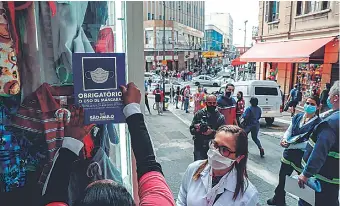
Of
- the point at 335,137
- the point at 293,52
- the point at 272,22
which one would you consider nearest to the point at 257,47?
the point at 272,22

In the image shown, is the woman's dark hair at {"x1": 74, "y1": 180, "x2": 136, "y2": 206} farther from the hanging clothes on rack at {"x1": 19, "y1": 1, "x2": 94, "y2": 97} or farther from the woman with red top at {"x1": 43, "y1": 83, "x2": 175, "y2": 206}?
the hanging clothes on rack at {"x1": 19, "y1": 1, "x2": 94, "y2": 97}

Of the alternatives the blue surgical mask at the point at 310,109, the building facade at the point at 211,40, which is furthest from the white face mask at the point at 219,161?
the building facade at the point at 211,40

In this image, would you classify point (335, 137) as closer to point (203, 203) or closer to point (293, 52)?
point (203, 203)

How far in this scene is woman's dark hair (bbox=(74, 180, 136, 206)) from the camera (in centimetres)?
87

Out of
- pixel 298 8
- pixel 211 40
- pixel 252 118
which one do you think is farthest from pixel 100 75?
pixel 211 40

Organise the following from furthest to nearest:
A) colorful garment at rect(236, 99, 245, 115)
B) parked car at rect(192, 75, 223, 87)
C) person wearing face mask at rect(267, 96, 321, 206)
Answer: parked car at rect(192, 75, 223, 87), colorful garment at rect(236, 99, 245, 115), person wearing face mask at rect(267, 96, 321, 206)

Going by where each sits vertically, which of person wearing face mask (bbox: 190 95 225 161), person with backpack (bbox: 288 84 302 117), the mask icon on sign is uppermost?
the mask icon on sign

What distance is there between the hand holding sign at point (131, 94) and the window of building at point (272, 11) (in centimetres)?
1353

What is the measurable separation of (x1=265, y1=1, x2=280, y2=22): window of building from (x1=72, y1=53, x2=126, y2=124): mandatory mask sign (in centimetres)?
1359

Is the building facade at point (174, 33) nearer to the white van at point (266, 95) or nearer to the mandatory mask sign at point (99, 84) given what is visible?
the white van at point (266, 95)

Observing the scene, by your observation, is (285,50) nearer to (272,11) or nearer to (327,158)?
(272,11)

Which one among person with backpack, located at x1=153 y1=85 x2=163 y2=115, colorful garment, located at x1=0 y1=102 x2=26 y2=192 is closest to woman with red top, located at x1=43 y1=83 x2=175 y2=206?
colorful garment, located at x1=0 y1=102 x2=26 y2=192

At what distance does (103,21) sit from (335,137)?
1.97 metres

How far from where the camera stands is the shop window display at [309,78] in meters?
10.7
